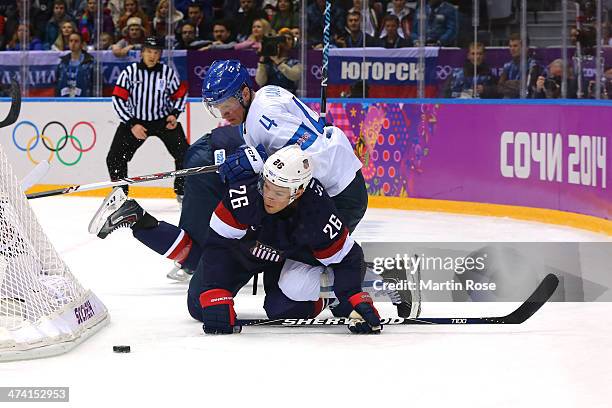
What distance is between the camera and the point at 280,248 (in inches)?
169

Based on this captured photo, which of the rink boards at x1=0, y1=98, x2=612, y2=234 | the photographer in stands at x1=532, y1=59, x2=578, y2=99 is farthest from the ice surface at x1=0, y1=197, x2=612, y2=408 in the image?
the photographer in stands at x1=532, y1=59, x2=578, y2=99

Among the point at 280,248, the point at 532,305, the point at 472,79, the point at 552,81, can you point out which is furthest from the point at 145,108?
the point at 532,305

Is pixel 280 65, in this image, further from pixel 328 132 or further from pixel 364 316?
pixel 364 316

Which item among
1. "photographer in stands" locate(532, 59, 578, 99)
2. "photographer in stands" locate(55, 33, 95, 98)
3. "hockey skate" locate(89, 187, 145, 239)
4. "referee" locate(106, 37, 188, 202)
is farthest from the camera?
"photographer in stands" locate(55, 33, 95, 98)

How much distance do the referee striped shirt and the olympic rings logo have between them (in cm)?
121

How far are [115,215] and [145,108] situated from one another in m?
4.01

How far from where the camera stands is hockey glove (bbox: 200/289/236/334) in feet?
13.8

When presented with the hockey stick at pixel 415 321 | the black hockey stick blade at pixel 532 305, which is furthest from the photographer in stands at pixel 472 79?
the hockey stick at pixel 415 321

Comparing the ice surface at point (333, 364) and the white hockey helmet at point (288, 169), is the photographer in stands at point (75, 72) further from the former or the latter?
the white hockey helmet at point (288, 169)

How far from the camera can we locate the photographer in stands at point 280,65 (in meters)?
9.61

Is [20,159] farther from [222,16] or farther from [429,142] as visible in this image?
[429,142]

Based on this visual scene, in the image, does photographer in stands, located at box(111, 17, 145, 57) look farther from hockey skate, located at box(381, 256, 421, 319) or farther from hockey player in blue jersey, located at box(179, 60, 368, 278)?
hockey skate, located at box(381, 256, 421, 319)

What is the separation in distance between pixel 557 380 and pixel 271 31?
6.49 meters

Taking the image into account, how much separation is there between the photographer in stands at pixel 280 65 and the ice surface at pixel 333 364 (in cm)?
462
